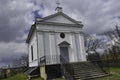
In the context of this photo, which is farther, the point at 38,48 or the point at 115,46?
the point at 115,46

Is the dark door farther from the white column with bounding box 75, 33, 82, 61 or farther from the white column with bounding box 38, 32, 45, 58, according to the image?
the white column with bounding box 38, 32, 45, 58

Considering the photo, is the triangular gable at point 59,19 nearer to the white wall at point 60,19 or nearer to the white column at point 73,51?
the white wall at point 60,19

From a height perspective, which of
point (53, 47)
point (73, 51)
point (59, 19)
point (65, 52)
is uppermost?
point (59, 19)

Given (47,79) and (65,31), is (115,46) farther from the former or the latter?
(47,79)

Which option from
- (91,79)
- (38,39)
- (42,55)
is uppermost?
(38,39)

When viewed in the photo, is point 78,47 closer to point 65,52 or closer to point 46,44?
point 65,52

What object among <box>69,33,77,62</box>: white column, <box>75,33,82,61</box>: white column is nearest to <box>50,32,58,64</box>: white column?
<box>69,33,77,62</box>: white column

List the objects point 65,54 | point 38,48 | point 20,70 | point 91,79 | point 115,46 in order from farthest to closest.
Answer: point 115,46, point 20,70, point 65,54, point 38,48, point 91,79

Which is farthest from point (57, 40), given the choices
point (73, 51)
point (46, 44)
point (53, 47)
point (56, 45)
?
point (73, 51)

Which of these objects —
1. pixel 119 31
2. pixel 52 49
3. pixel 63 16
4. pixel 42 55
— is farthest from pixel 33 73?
pixel 119 31

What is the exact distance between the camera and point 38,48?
762 inches

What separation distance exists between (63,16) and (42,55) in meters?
6.45

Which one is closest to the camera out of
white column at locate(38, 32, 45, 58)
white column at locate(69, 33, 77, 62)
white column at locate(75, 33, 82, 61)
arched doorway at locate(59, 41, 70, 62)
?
white column at locate(38, 32, 45, 58)

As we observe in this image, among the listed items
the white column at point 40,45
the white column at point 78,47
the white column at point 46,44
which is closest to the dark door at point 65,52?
the white column at point 78,47
